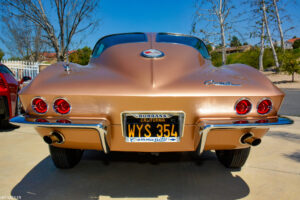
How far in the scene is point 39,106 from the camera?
1894 millimetres

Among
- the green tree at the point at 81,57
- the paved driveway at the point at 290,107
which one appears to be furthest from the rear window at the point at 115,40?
the green tree at the point at 81,57

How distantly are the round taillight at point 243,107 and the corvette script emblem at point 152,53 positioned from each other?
2.75 ft

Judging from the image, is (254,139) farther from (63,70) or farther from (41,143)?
(41,143)

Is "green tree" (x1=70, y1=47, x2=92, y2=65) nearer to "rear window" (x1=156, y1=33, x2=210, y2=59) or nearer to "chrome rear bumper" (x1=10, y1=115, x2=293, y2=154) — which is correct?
"rear window" (x1=156, y1=33, x2=210, y2=59)

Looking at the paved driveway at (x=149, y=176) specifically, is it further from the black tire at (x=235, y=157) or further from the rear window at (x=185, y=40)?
the rear window at (x=185, y=40)

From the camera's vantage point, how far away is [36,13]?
1166cm

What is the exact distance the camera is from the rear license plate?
1.85 metres

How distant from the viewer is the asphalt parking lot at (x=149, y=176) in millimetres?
2100

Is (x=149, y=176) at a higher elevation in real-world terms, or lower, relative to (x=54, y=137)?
lower

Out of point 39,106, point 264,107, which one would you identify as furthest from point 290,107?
point 39,106

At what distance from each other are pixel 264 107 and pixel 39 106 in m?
1.80

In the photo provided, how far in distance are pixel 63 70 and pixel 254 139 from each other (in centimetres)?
177

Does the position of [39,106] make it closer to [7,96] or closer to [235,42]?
[7,96]

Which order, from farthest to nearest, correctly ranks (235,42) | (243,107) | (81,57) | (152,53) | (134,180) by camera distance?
(81,57), (235,42), (134,180), (152,53), (243,107)
